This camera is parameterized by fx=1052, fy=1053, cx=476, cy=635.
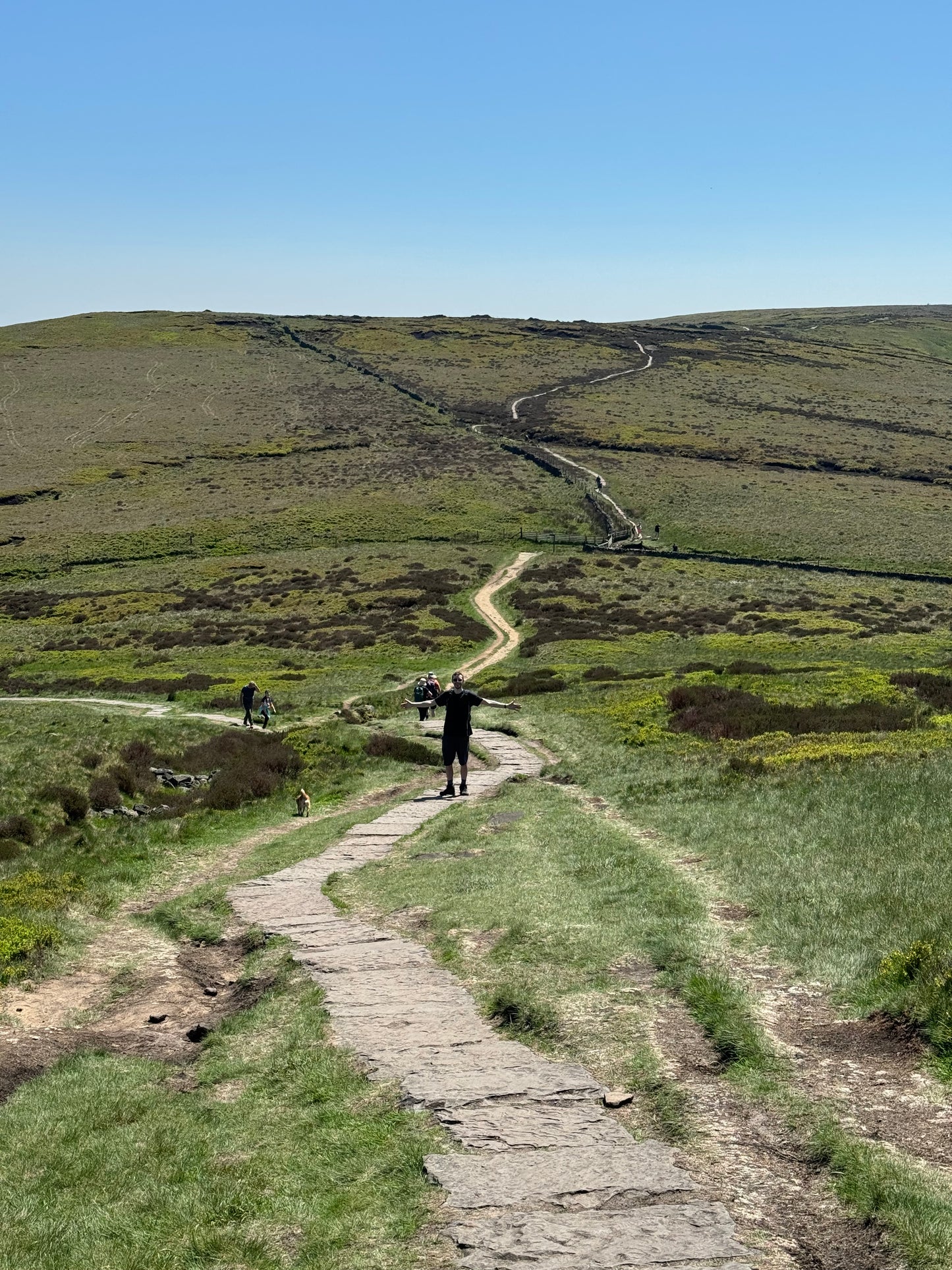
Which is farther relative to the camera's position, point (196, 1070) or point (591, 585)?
point (591, 585)

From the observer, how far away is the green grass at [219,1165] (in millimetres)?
6641

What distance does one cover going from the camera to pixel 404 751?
28188 millimetres

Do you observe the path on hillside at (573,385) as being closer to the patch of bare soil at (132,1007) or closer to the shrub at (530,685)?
the shrub at (530,685)

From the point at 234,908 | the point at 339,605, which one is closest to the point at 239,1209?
the point at 234,908

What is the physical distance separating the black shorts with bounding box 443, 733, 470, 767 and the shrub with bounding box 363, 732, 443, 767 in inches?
192

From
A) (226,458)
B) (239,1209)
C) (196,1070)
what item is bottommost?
(196,1070)

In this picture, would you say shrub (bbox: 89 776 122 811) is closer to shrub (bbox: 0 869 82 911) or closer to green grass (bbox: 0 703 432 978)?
green grass (bbox: 0 703 432 978)

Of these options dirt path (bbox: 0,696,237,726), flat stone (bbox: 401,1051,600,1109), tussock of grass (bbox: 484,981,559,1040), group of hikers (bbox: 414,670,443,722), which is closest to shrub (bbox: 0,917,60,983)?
tussock of grass (bbox: 484,981,559,1040)

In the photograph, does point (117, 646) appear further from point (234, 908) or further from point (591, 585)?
point (234, 908)

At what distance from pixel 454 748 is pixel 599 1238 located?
52.3ft

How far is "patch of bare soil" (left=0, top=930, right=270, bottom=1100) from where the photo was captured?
35.2 ft

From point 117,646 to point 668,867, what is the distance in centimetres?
5694

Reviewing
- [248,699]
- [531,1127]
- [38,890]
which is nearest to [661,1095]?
[531,1127]

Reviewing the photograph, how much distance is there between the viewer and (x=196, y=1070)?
1013 cm
